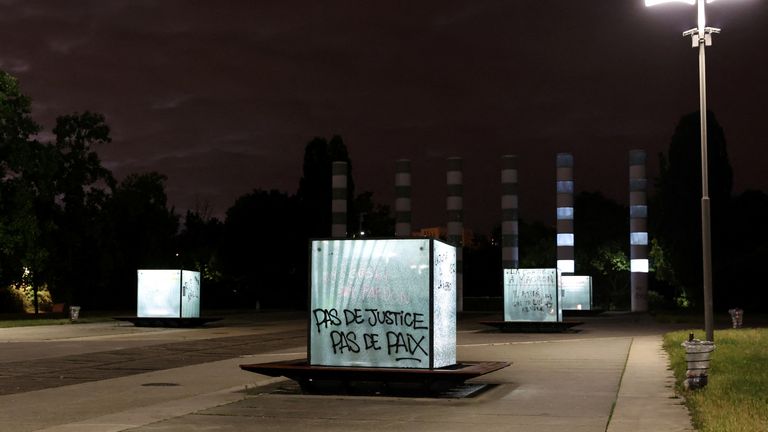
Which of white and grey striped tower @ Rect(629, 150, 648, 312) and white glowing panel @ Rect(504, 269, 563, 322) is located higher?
white and grey striped tower @ Rect(629, 150, 648, 312)

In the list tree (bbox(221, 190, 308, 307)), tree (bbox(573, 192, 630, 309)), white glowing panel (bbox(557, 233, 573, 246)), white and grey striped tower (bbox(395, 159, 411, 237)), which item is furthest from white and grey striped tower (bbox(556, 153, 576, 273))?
tree (bbox(221, 190, 308, 307))

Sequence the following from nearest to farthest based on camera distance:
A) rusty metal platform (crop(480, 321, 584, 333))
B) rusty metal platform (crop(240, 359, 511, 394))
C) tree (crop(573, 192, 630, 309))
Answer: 1. rusty metal platform (crop(240, 359, 511, 394))
2. rusty metal platform (crop(480, 321, 584, 333))
3. tree (crop(573, 192, 630, 309))

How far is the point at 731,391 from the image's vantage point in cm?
1435

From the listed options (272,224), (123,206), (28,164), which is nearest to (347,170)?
(272,224)

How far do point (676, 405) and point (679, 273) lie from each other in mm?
59956

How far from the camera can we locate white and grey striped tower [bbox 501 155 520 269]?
79312 mm

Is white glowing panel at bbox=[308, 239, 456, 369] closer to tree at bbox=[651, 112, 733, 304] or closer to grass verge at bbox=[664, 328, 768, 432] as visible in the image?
grass verge at bbox=[664, 328, 768, 432]

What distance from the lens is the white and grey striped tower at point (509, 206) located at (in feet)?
260

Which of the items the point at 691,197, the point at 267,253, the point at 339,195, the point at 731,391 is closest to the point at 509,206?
the point at 339,195

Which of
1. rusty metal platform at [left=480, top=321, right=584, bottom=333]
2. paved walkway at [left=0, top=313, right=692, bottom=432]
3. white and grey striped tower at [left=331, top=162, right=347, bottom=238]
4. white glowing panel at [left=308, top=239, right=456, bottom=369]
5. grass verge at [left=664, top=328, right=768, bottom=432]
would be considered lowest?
paved walkway at [left=0, top=313, right=692, bottom=432]

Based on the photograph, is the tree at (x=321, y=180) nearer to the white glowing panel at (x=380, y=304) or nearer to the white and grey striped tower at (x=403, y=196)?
the white and grey striped tower at (x=403, y=196)

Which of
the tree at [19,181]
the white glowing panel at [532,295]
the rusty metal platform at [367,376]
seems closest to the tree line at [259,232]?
the tree at [19,181]

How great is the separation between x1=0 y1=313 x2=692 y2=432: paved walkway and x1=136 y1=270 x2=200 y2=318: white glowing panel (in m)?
14.0

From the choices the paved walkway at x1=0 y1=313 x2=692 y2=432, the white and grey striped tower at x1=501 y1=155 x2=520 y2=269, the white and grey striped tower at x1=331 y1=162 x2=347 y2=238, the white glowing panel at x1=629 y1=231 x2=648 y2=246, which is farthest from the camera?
the white and grey striped tower at x1=501 y1=155 x2=520 y2=269
